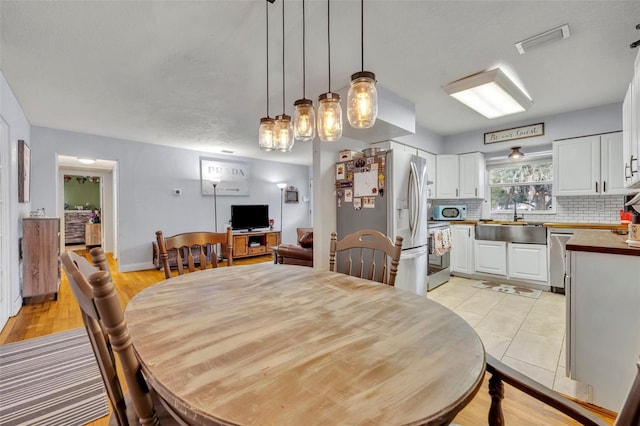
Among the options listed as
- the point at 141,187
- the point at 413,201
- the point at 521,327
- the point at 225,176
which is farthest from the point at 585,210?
the point at 141,187

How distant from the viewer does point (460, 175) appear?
15.6 ft

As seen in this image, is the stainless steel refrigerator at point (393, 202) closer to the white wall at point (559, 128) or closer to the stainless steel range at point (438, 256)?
the stainless steel range at point (438, 256)

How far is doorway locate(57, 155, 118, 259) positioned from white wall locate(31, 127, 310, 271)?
1.33m

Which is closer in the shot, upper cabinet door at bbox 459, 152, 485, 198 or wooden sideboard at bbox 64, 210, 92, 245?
upper cabinet door at bbox 459, 152, 485, 198

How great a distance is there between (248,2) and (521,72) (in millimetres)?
2529

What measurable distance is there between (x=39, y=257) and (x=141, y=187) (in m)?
2.19

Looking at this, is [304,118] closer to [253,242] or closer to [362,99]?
[362,99]

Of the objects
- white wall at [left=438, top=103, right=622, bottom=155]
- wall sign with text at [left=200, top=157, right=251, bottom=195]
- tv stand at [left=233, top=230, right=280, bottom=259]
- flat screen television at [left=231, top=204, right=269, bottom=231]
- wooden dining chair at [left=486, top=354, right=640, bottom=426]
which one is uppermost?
white wall at [left=438, top=103, right=622, bottom=155]

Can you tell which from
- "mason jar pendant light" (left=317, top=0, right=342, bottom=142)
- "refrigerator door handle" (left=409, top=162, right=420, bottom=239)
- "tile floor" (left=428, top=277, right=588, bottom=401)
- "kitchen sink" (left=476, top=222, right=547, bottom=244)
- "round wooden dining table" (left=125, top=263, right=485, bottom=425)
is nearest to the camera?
"round wooden dining table" (left=125, top=263, right=485, bottom=425)

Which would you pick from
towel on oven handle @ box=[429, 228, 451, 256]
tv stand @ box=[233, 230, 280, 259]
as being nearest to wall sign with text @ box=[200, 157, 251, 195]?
tv stand @ box=[233, 230, 280, 259]

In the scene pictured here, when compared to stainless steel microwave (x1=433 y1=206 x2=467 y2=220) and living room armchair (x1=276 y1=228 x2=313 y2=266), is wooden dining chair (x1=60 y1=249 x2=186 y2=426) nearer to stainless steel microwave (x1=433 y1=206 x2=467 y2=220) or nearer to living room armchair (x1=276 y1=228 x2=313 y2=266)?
living room armchair (x1=276 y1=228 x2=313 y2=266)

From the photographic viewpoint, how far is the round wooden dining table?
542 millimetres

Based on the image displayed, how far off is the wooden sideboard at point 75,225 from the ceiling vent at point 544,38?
10.1 meters

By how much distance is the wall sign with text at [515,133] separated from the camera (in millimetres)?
4055
